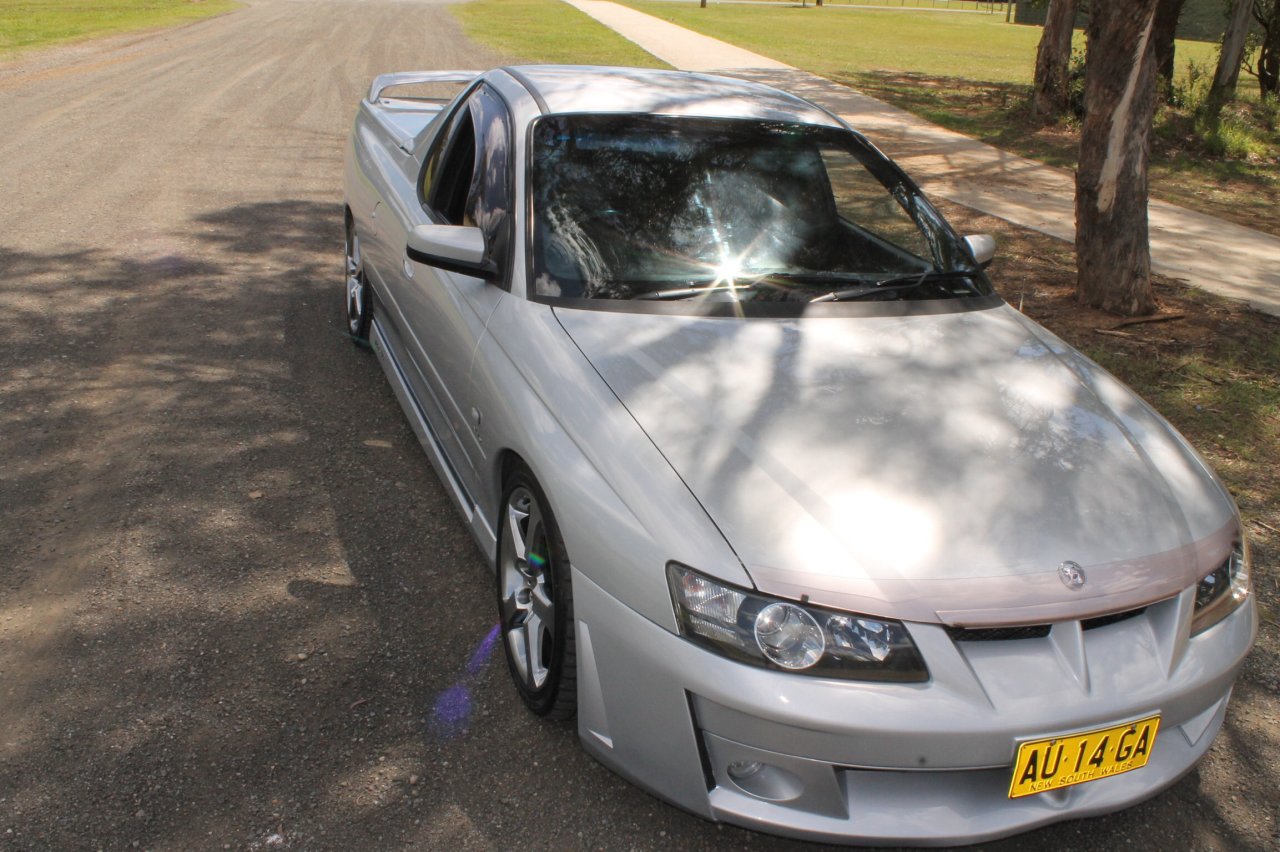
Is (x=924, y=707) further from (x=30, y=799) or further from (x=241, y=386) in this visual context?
(x=241, y=386)

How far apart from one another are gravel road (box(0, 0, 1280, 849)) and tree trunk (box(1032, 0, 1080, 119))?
10.7 meters

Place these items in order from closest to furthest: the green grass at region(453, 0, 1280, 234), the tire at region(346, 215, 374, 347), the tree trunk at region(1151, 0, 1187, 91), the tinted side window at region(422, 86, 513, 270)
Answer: the tinted side window at region(422, 86, 513, 270), the tire at region(346, 215, 374, 347), the green grass at region(453, 0, 1280, 234), the tree trunk at region(1151, 0, 1187, 91)

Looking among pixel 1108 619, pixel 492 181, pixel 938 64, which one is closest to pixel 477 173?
pixel 492 181

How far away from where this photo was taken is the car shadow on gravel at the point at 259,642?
271 centimetres

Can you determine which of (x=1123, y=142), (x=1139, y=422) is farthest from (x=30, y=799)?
(x=1123, y=142)

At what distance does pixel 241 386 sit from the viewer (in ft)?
17.1

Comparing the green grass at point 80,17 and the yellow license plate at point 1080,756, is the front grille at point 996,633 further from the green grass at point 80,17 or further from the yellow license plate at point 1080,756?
the green grass at point 80,17

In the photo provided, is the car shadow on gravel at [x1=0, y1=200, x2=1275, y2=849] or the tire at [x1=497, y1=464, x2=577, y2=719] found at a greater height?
the tire at [x1=497, y1=464, x2=577, y2=719]

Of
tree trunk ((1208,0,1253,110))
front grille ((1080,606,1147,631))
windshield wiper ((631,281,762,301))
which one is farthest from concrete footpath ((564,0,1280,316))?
front grille ((1080,606,1147,631))

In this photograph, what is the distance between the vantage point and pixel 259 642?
131 inches

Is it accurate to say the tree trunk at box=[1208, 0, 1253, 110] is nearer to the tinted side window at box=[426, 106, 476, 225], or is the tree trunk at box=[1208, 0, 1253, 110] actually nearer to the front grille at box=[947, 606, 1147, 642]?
the tinted side window at box=[426, 106, 476, 225]

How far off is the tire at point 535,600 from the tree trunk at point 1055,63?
13.2m

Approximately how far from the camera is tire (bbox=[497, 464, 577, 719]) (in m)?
2.75

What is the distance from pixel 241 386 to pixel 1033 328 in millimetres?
3585
